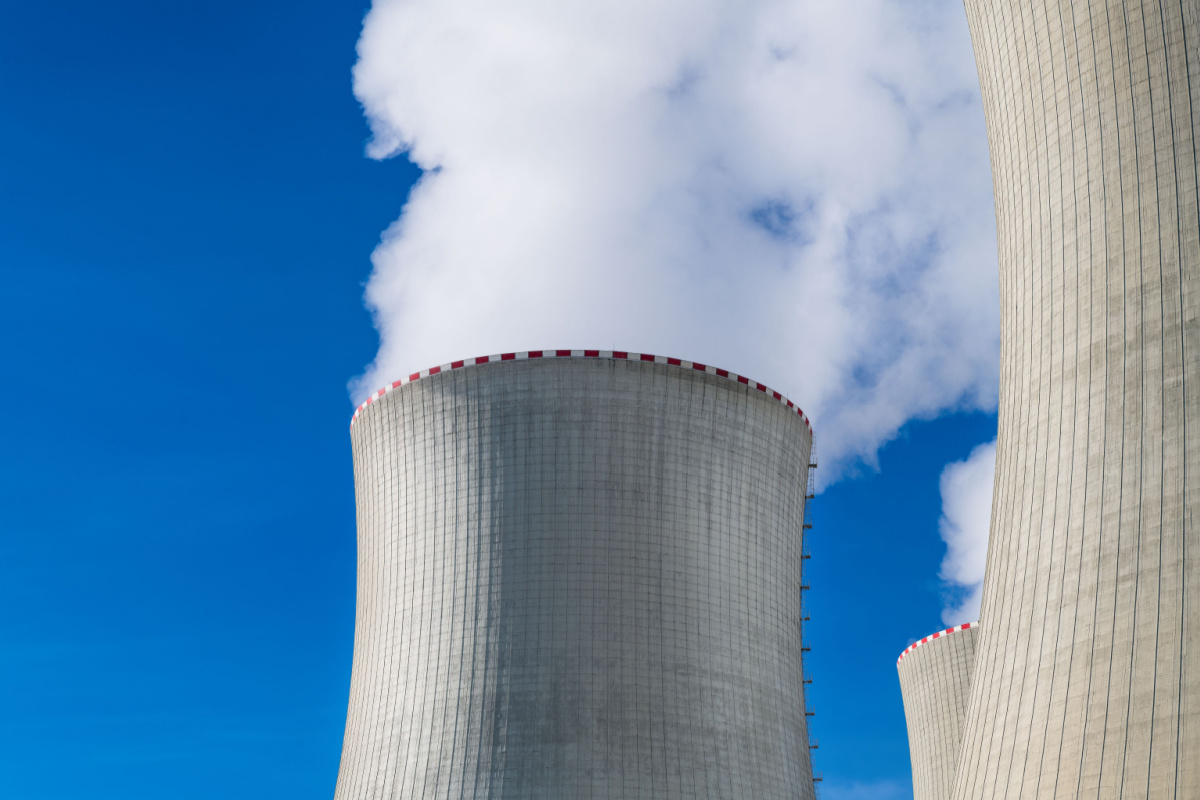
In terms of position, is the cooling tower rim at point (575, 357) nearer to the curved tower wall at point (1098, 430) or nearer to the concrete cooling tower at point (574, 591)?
the concrete cooling tower at point (574, 591)

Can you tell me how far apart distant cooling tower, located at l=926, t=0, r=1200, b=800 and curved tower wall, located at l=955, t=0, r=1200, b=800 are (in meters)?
0.01

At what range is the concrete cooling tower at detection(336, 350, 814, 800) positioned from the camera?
11828 millimetres

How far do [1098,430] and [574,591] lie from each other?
6.10m

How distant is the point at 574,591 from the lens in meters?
12.2

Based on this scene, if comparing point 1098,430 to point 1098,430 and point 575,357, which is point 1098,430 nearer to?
point 1098,430

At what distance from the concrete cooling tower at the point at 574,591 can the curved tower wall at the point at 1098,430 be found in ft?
14.3

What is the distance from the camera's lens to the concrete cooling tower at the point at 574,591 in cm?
1183

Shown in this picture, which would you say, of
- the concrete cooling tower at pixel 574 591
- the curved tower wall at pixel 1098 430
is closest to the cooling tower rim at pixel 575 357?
the concrete cooling tower at pixel 574 591

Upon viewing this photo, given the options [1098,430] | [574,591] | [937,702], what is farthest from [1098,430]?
[937,702]

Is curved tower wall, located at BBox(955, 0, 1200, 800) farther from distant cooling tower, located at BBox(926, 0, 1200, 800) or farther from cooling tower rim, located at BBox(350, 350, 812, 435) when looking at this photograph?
cooling tower rim, located at BBox(350, 350, 812, 435)

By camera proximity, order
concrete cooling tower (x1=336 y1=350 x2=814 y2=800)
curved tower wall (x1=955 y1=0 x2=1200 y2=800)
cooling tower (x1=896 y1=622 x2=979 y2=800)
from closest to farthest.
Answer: curved tower wall (x1=955 y1=0 x2=1200 y2=800), concrete cooling tower (x1=336 y1=350 x2=814 y2=800), cooling tower (x1=896 y1=622 x2=979 y2=800)

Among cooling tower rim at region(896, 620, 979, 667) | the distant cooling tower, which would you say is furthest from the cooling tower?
the distant cooling tower

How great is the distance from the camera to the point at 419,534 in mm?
12781

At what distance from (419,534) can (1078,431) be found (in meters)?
7.25
